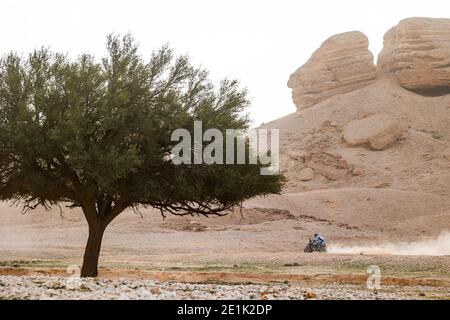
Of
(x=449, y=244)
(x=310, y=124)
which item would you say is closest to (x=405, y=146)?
(x=310, y=124)

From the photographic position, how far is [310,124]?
9512 cm

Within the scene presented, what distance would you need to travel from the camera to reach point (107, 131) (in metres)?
21.5

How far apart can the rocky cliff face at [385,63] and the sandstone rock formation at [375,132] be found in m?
18.6

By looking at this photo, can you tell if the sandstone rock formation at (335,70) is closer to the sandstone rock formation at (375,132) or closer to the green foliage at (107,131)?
the sandstone rock formation at (375,132)

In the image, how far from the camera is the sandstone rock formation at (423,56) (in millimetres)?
98812

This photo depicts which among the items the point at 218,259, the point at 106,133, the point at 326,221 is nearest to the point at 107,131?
the point at 106,133

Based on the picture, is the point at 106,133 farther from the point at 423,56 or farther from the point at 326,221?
the point at 423,56

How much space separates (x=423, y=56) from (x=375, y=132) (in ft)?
77.4

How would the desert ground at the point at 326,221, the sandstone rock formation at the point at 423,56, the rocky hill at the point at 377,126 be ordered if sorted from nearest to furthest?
the desert ground at the point at 326,221, the rocky hill at the point at 377,126, the sandstone rock formation at the point at 423,56

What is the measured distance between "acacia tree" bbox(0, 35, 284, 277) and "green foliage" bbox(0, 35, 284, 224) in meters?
0.04

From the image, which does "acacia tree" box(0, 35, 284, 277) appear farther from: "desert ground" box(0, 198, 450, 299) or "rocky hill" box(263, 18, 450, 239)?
"rocky hill" box(263, 18, 450, 239)

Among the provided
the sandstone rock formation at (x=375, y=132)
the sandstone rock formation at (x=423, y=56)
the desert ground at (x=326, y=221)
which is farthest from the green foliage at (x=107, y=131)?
the sandstone rock formation at (x=423, y=56)

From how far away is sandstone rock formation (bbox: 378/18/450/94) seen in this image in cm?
9881

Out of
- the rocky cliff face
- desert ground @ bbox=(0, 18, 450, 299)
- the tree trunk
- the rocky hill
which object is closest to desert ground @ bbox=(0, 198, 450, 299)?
desert ground @ bbox=(0, 18, 450, 299)
